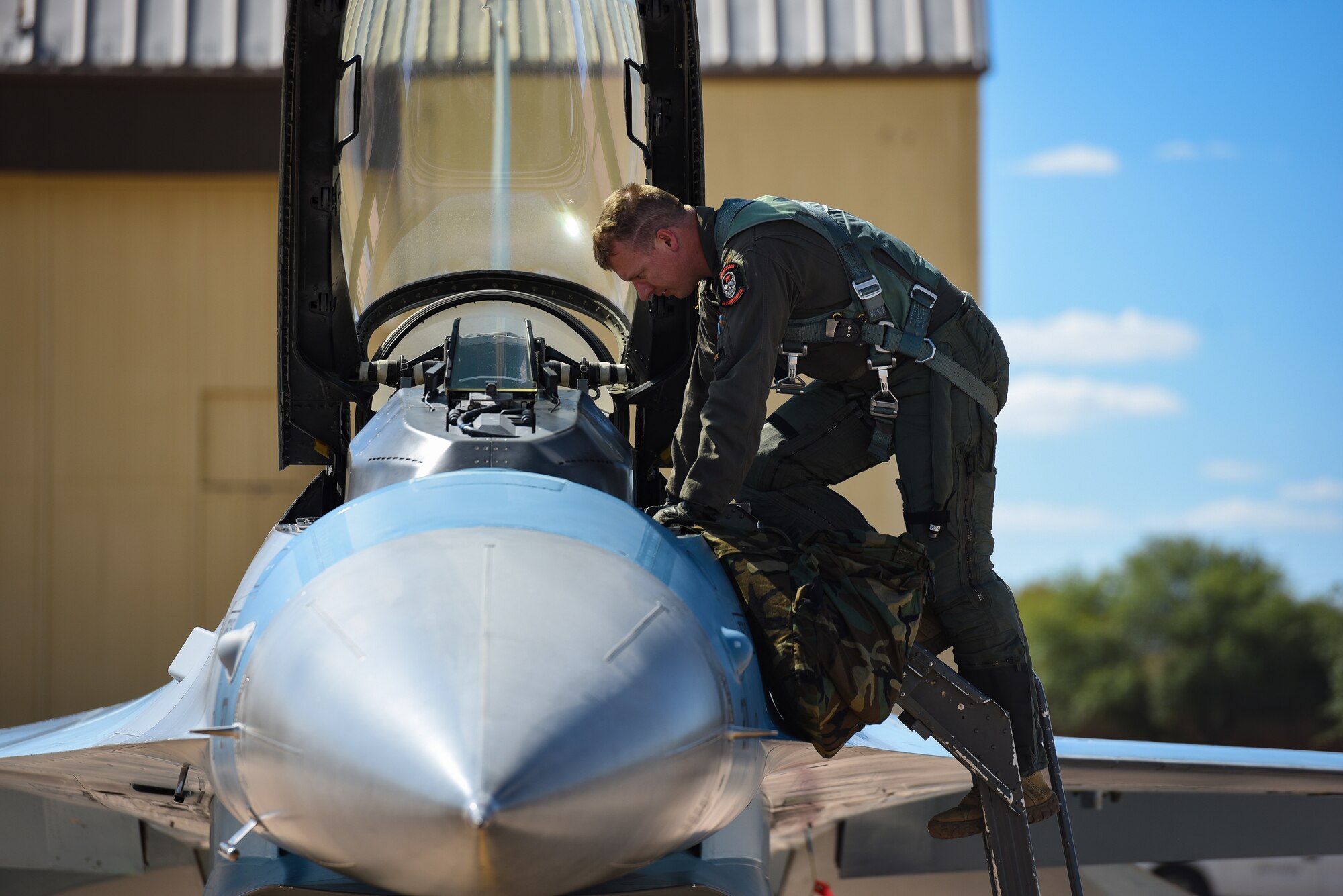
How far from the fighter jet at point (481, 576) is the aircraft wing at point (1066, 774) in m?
0.02

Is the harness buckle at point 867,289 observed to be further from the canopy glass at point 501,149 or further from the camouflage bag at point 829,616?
the canopy glass at point 501,149

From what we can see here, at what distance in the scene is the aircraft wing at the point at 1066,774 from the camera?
135 inches

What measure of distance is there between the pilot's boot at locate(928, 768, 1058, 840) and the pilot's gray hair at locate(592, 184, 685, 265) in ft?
4.93

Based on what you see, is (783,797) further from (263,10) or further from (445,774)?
(263,10)

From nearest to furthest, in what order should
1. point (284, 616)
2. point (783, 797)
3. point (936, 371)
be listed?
point (284, 616) → point (936, 371) → point (783, 797)

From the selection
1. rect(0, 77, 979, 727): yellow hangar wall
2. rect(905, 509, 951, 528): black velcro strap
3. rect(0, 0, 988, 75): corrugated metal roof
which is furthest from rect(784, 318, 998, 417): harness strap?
rect(0, 0, 988, 75): corrugated metal roof

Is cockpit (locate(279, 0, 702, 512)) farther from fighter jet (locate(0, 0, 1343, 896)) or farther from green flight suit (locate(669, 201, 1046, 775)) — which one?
green flight suit (locate(669, 201, 1046, 775))

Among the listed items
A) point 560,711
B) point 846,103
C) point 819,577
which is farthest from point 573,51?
point 846,103

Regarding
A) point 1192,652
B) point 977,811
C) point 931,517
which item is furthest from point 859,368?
point 1192,652

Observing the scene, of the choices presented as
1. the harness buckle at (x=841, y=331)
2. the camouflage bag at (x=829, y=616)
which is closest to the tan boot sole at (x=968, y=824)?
the camouflage bag at (x=829, y=616)

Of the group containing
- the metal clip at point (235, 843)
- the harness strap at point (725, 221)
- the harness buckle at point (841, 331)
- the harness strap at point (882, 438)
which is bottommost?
the metal clip at point (235, 843)

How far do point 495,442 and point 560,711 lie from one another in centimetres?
116

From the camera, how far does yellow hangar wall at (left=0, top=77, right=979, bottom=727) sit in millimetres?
9133

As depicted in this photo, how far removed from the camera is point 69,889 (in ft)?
18.0
